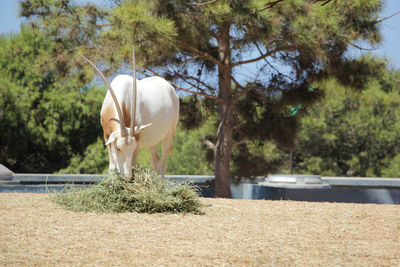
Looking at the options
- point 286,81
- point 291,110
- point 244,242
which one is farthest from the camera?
point 291,110

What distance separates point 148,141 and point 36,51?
1292 cm

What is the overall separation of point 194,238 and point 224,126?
5720 millimetres

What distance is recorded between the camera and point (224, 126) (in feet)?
29.7

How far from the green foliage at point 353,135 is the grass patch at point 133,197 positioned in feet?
46.4

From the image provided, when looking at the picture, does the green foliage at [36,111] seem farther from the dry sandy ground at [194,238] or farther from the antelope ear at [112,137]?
the dry sandy ground at [194,238]

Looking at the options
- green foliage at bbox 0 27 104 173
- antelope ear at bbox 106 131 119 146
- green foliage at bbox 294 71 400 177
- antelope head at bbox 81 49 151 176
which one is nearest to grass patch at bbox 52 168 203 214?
antelope head at bbox 81 49 151 176

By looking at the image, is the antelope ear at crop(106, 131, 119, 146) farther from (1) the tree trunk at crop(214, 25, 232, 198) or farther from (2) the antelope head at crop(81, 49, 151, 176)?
(1) the tree trunk at crop(214, 25, 232, 198)

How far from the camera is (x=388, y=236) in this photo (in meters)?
3.87

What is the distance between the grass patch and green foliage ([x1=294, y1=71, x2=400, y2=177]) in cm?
1414

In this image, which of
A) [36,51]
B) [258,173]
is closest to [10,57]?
[36,51]

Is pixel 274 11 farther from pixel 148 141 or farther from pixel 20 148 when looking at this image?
pixel 20 148

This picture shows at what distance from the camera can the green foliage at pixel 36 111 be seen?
52.0ft

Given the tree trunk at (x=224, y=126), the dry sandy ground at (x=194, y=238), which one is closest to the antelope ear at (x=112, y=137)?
the dry sandy ground at (x=194, y=238)

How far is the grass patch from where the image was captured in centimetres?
445
